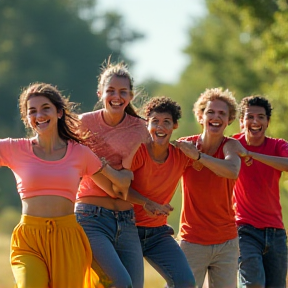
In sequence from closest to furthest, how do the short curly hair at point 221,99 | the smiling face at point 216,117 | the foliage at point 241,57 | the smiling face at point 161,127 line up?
1. the smiling face at point 161,127
2. the smiling face at point 216,117
3. the short curly hair at point 221,99
4. the foliage at point 241,57

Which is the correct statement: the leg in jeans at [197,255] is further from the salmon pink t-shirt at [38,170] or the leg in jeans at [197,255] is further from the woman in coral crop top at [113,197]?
the salmon pink t-shirt at [38,170]

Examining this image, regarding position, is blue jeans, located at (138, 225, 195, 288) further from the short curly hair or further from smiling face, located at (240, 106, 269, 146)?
smiling face, located at (240, 106, 269, 146)

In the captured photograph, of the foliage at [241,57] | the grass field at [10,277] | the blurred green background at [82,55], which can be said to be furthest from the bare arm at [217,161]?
the blurred green background at [82,55]

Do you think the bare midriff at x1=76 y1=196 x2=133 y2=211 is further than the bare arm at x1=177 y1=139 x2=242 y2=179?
No

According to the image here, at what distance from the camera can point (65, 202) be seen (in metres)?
7.16

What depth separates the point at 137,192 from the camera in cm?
789

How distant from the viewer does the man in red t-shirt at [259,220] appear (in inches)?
338

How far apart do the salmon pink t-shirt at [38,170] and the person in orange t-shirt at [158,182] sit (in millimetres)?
743

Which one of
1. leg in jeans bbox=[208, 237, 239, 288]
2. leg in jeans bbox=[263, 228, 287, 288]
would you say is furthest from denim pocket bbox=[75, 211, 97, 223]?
leg in jeans bbox=[263, 228, 287, 288]

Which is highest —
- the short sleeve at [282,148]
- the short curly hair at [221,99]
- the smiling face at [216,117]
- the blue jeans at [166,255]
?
the short curly hair at [221,99]

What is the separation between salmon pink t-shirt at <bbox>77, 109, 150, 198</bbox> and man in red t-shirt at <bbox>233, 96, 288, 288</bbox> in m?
1.09

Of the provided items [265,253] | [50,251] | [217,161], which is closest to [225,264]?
[265,253]

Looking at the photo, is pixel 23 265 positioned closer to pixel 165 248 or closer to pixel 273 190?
pixel 165 248

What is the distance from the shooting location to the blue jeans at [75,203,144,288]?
750 cm
